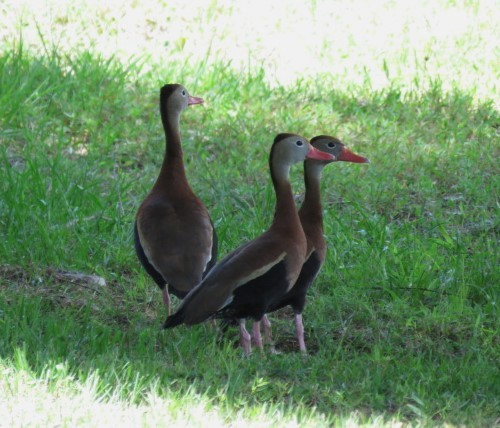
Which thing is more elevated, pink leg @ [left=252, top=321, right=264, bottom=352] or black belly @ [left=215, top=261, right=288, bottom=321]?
black belly @ [left=215, top=261, right=288, bottom=321]

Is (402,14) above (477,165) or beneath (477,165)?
above

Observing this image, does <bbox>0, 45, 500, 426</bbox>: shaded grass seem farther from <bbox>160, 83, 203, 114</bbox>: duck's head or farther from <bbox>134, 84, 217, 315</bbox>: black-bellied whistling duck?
<bbox>160, 83, 203, 114</bbox>: duck's head

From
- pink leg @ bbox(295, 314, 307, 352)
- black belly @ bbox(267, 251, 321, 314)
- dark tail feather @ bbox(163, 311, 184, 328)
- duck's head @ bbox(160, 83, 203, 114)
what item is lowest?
pink leg @ bbox(295, 314, 307, 352)

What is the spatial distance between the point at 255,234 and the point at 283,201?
145cm

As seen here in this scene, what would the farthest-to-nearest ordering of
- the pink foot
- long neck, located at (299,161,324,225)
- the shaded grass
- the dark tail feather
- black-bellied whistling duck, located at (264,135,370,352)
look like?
long neck, located at (299,161,324,225) < the pink foot < black-bellied whistling duck, located at (264,135,370,352) < the dark tail feather < the shaded grass

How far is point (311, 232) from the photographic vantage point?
18.1 feet

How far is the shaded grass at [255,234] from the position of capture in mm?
4637

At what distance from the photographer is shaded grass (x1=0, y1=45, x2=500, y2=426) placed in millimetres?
4637

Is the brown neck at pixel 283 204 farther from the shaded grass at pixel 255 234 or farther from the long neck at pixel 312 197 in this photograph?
the shaded grass at pixel 255 234

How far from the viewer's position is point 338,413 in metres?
4.39

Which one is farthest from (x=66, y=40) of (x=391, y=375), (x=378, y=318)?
(x=391, y=375)

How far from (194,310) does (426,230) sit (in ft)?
8.57

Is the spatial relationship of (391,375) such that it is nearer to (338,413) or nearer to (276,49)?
(338,413)

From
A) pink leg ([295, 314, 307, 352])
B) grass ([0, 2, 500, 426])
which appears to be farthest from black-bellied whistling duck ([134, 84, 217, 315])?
pink leg ([295, 314, 307, 352])
